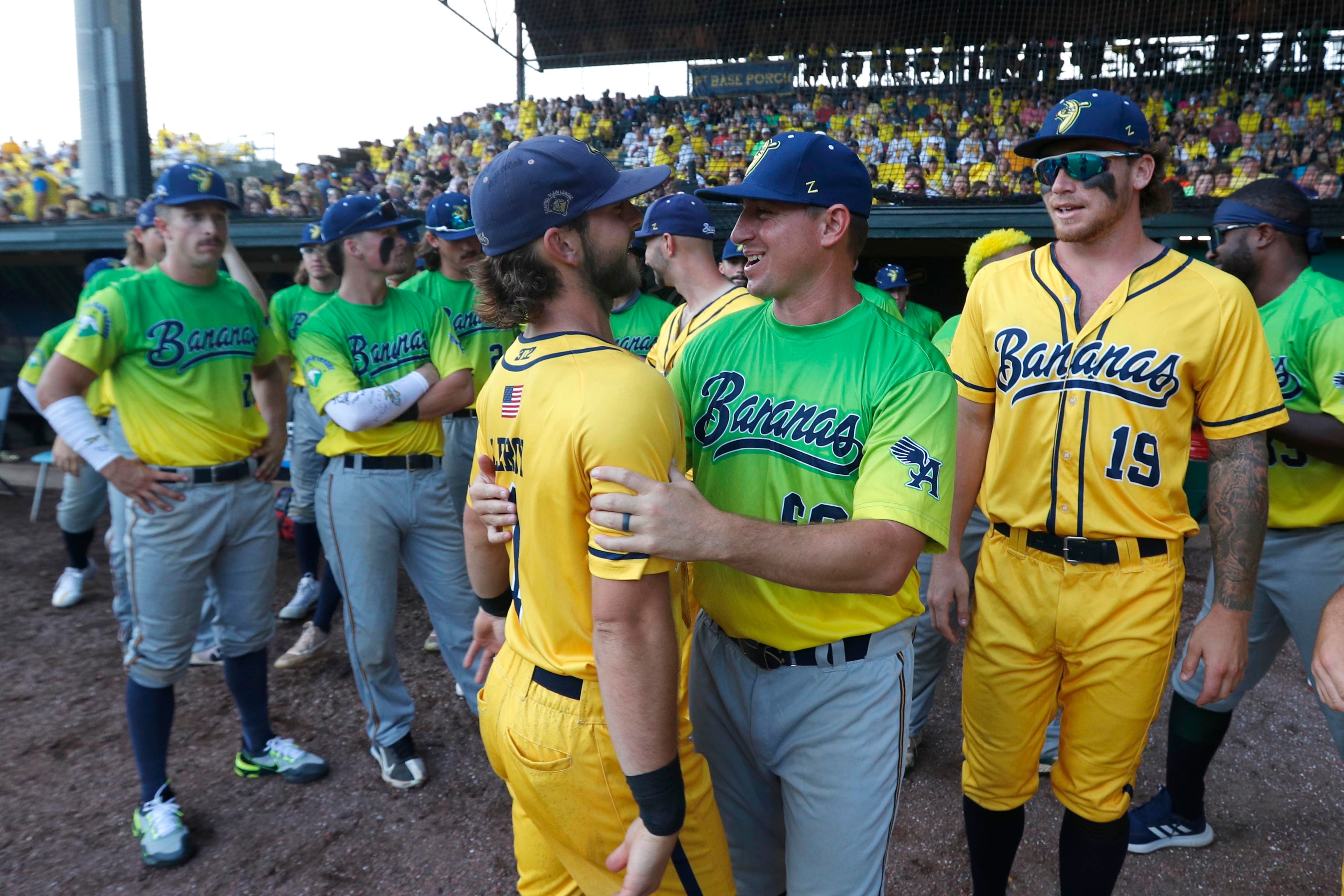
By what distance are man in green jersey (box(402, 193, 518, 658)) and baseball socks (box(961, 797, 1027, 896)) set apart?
2824 millimetres

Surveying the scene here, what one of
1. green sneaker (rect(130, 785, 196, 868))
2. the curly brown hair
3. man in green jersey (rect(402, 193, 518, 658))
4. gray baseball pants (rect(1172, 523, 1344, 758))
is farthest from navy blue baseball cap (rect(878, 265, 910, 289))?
green sneaker (rect(130, 785, 196, 868))

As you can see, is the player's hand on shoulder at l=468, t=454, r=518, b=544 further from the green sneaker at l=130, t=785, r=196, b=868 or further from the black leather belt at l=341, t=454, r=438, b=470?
the green sneaker at l=130, t=785, r=196, b=868

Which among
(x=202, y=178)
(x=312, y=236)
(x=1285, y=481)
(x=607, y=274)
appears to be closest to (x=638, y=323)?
(x=312, y=236)

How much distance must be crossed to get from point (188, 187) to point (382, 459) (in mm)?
1247

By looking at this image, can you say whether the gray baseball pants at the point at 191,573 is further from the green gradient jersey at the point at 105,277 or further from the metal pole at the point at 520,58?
the metal pole at the point at 520,58

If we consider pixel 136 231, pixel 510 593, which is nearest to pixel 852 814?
pixel 510 593

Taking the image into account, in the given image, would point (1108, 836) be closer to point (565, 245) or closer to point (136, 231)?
point (565, 245)

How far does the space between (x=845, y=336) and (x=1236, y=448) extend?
117 centimetres

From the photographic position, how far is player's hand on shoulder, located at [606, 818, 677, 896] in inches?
57.2

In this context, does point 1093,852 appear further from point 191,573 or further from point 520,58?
point 520,58

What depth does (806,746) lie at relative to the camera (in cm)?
178

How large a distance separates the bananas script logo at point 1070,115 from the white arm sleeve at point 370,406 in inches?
98.3

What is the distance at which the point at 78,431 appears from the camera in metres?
2.95

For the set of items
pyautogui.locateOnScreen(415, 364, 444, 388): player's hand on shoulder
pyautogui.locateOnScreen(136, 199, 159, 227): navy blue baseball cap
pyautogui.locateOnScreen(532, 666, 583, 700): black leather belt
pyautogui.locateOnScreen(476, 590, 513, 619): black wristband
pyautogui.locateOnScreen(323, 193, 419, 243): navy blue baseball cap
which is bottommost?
pyautogui.locateOnScreen(476, 590, 513, 619): black wristband
